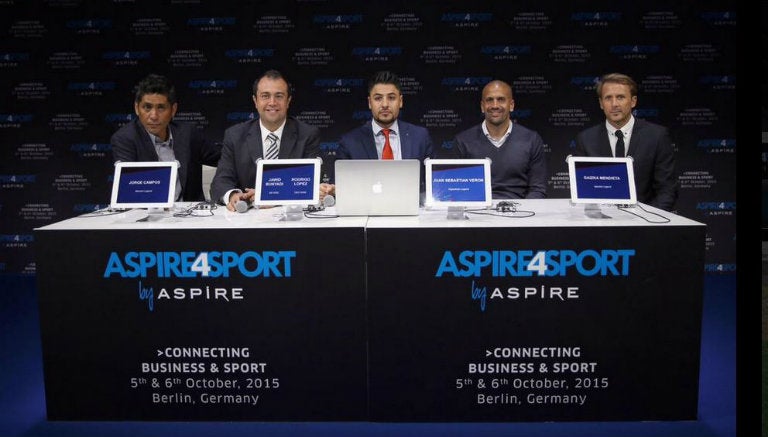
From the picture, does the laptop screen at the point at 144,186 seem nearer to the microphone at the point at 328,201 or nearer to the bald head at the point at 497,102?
the microphone at the point at 328,201

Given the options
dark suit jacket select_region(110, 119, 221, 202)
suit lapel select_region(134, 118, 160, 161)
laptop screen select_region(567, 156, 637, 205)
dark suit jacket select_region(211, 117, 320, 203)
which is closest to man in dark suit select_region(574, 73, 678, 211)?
laptop screen select_region(567, 156, 637, 205)

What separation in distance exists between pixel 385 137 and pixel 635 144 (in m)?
1.64

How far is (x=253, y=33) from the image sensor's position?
17.5 feet

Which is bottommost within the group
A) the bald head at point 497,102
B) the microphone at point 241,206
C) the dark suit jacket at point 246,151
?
the microphone at point 241,206

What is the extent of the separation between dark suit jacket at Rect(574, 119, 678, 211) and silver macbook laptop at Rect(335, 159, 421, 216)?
1.87m

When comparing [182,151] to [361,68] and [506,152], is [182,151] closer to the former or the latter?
[361,68]

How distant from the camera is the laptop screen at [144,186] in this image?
2814 millimetres

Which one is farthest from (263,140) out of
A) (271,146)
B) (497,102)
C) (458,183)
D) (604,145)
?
(604,145)

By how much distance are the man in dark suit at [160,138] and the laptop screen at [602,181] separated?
2.46m

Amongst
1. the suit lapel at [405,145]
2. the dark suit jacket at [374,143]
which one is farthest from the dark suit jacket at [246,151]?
the suit lapel at [405,145]

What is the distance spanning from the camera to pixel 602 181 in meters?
2.81

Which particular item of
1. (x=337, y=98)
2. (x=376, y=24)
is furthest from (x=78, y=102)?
(x=376, y=24)

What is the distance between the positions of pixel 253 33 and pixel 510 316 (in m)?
3.84

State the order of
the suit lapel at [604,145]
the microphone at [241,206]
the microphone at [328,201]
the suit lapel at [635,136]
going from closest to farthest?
the microphone at [241,206]
the microphone at [328,201]
the suit lapel at [635,136]
the suit lapel at [604,145]
